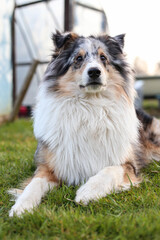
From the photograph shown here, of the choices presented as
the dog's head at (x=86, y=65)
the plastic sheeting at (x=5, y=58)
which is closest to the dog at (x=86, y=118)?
the dog's head at (x=86, y=65)

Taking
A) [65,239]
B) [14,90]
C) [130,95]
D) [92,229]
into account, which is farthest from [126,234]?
[14,90]

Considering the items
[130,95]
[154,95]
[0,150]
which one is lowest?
[154,95]

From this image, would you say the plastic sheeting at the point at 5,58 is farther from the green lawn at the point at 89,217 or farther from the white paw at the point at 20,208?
the white paw at the point at 20,208

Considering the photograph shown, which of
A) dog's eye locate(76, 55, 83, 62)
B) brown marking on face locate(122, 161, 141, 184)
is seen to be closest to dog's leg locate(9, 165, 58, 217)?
brown marking on face locate(122, 161, 141, 184)

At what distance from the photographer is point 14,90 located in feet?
28.1

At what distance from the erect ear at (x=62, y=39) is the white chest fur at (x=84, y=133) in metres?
0.66

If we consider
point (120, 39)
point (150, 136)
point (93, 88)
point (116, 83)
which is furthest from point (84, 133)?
point (150, 136)

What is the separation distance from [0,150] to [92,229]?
3343mm

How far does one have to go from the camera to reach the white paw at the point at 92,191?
2426mm

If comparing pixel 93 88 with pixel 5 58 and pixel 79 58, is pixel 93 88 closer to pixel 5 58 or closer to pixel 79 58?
pixel 79 58

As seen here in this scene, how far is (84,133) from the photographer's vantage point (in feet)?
9.82

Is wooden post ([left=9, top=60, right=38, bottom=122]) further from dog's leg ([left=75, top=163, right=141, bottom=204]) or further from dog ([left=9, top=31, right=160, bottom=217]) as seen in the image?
dog's leg ([left=75, top=163, right=141, bottom=204])

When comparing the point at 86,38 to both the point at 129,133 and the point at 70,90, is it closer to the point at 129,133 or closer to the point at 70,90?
the point at 70,90

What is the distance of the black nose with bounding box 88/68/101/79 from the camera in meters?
2.92
